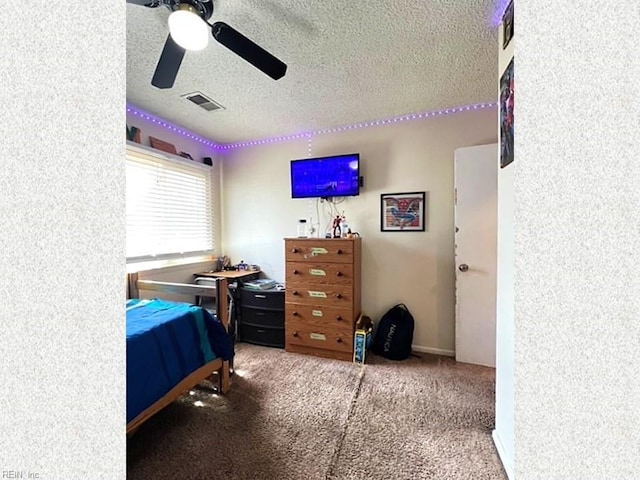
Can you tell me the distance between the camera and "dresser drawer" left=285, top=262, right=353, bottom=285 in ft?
8.23

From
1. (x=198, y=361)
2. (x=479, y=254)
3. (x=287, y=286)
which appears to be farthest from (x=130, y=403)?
(x=479, y=254)

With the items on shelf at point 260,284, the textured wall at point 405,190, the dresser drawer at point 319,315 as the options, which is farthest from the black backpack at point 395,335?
the items on shelf at point 260,284

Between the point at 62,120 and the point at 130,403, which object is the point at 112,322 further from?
the point at 130,403

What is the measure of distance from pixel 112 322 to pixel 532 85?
2.07 feet

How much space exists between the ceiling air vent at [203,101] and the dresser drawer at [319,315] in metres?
1.97

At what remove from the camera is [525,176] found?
350 millimetres

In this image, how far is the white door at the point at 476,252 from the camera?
2346 millimetres

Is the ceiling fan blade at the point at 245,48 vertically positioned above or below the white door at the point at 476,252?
above

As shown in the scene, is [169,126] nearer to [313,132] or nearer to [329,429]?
[313,132]

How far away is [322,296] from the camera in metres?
2.58

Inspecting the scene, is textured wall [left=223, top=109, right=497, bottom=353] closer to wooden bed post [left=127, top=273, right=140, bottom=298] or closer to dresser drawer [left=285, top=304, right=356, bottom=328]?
dresser drawer [left=285, top=304, right=356, bottom=328]

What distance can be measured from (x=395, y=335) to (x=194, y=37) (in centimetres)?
260

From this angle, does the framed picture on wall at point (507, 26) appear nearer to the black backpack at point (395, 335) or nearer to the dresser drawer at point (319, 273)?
the dresser drawer at point (319, 273)

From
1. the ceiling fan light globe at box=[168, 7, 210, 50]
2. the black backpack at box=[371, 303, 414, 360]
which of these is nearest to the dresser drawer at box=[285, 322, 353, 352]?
the black backpack at box=[371, 303, 414, 360]
